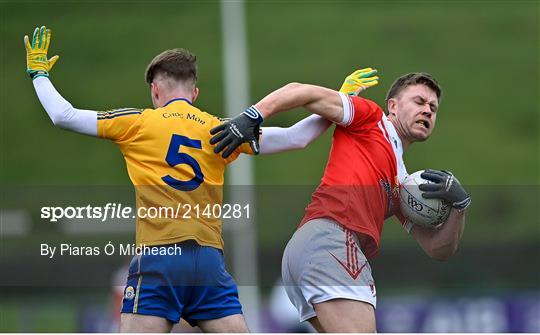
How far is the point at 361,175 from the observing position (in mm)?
6562

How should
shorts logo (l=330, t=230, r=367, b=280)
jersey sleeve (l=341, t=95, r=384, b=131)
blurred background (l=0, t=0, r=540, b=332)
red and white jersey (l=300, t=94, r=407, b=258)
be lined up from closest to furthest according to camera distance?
shorts logo (l=330, t=230, r=367, b=280)
red and white jersey (l=300, t=94, r=407, b=258)
jersey sleeve (l=341, t=95, r=384, b=131)
blurred background (l=0, t=0, r=540, b=332)

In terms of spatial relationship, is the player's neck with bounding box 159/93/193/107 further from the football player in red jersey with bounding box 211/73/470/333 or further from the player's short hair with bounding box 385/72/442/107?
the player's short hair with bounding box 385/72/442/107

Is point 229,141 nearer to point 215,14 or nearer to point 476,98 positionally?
point 476,98

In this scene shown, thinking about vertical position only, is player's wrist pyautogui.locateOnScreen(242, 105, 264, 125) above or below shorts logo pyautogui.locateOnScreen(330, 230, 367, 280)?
above

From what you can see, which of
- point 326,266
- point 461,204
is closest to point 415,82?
point 461,204

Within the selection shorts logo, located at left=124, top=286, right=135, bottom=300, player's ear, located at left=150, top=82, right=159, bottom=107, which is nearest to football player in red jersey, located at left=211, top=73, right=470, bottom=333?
player's ear, located at left=150, top=82, right=159, bottom=107

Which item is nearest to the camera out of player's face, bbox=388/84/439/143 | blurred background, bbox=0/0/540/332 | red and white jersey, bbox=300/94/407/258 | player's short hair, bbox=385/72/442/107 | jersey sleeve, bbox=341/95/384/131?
red and white jersey, bbox=300/94/407/258

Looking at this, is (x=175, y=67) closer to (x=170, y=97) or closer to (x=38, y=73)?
(x=170, y=97)

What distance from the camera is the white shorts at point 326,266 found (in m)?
6.29

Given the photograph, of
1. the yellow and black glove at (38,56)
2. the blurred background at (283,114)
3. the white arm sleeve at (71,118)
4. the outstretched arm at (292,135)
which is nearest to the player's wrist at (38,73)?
the yellow and black glove at (38,56)

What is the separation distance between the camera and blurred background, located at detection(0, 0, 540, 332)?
23.4 metres

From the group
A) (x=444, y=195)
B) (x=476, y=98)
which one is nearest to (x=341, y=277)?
(x=444, y=195)

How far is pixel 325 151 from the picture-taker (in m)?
33.5

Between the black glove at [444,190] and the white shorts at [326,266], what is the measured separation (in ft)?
2.13
